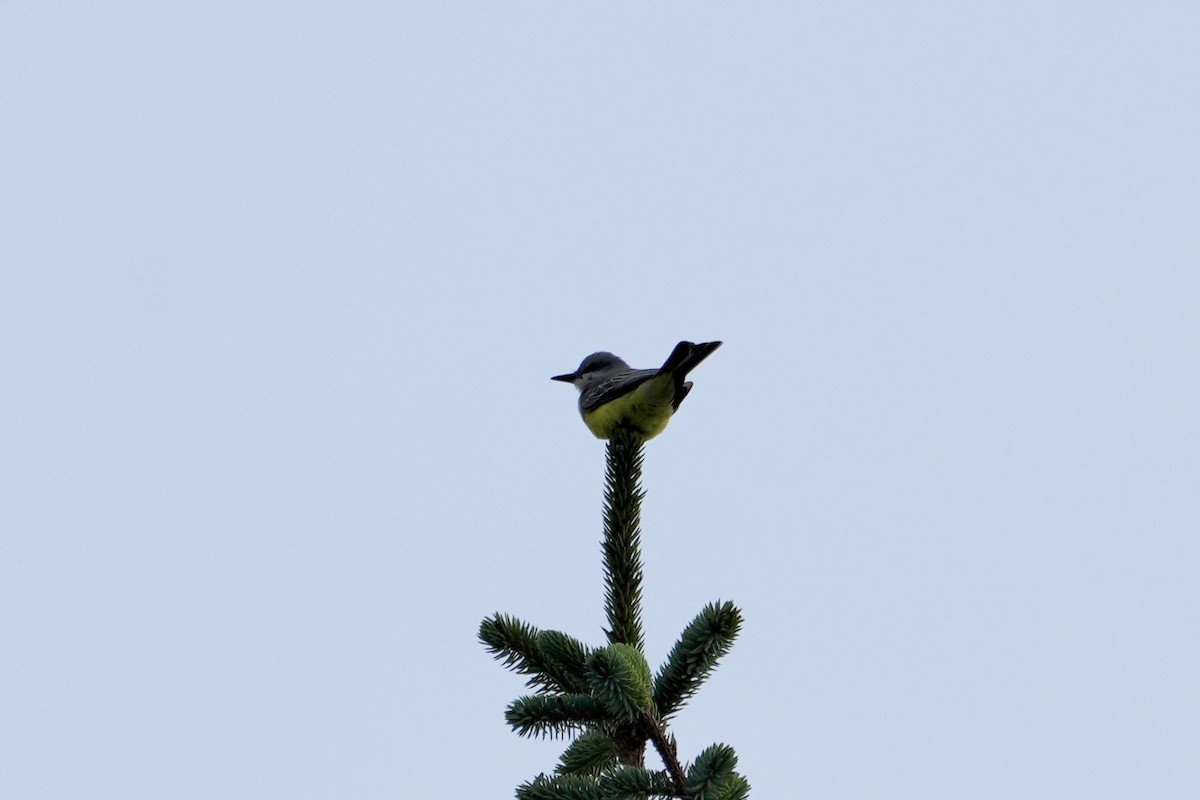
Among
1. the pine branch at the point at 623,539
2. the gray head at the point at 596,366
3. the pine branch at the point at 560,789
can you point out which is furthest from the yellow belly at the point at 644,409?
the pine branch at the point at 560,789

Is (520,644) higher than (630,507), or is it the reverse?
(630,507)

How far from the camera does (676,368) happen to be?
6.66 meters

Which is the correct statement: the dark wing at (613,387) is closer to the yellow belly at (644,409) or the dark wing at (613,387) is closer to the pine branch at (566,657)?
the yellow belly at (644,409)

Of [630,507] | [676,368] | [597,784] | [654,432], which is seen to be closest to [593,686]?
[597,784]

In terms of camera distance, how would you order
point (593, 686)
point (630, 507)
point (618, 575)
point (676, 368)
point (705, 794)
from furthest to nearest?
point (676, 368) → point (630, 507) → point (618, 575) → point (593, 686) → point (705, 794)

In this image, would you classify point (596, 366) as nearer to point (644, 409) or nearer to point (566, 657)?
point (644, 409)

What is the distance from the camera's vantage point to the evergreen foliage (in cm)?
318

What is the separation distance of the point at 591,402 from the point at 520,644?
151 inches

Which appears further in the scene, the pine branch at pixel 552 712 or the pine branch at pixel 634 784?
the pine branch at pixel 552 712

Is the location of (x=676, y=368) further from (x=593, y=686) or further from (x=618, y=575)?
(x=593, y=686)

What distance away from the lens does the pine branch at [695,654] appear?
141 inches

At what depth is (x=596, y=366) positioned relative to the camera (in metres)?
9.06

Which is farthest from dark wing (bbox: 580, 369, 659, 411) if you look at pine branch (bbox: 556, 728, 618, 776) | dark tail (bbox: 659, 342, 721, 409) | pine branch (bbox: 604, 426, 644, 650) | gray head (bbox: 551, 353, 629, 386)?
pine branch (bbox: 556, 728, 618, 776)

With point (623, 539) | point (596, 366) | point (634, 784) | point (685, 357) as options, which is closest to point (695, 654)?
point (634, 784)
